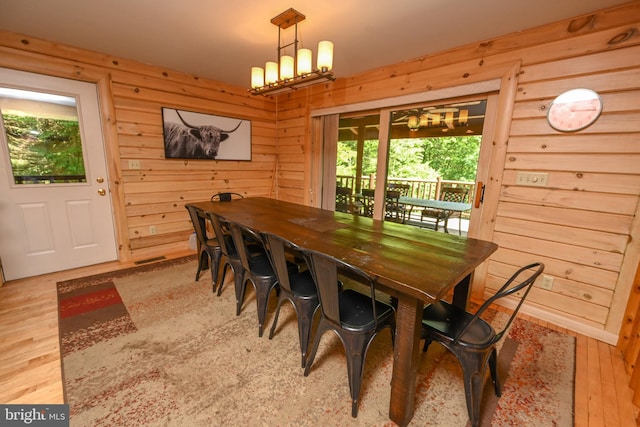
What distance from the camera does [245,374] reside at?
1546 millimetres

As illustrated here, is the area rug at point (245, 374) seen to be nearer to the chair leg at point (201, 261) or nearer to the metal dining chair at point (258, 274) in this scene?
the metal dining chair at point (258, 274)

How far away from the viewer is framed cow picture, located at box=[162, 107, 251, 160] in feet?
11.0

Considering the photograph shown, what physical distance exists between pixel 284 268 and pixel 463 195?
406 cm

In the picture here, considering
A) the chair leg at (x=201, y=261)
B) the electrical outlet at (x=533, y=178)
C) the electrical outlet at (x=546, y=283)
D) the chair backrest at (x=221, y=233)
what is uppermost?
the electrical outlet at (x=533, y=178)

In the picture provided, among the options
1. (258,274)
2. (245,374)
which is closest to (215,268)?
(258,274)

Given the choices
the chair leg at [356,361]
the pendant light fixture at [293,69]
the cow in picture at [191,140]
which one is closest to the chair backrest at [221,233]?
the pendant light fixture at [293,69]

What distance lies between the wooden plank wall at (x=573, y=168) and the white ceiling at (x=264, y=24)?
7.1 inches

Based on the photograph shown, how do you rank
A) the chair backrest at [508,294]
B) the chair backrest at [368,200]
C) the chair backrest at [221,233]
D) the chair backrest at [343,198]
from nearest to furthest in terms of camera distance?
the chair backrest at [508,294]
the chair backrest at [221,233]
the chair backrest at [368,200]
the chair backrest at [343,198]

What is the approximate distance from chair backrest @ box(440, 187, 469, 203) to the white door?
5.07m

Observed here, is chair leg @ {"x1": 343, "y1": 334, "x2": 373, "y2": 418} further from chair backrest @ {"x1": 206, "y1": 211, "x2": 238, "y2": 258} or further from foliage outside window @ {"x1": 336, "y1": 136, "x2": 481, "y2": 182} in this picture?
foliage outside window @ {"x1": 336, "y1": 136, "x2": 481, "y2": 182}

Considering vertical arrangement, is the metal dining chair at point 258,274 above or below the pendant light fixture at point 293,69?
below

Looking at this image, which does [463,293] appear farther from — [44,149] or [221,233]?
[44,149]

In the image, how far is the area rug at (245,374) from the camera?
51.3 inches
